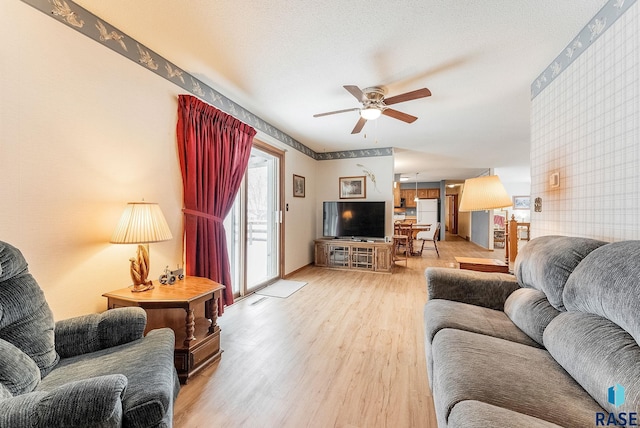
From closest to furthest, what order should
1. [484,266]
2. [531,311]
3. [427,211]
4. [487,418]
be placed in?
1. [487,418]
2. [531,311]
3. [484,266]
4. [427,211]

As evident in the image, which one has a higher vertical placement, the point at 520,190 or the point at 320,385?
the point at 520,190

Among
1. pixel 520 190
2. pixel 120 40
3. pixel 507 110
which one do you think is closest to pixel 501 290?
pixel 507 110

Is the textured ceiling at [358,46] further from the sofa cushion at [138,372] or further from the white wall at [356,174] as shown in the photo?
the sofa cushion at [138,372]

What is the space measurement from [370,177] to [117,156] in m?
4.15

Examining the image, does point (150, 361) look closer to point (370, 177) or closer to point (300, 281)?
point (300, 281)

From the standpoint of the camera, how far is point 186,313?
72.1 inches

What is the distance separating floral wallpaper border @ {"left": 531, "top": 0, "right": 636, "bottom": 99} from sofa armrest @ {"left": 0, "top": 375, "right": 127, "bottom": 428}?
2957 mm

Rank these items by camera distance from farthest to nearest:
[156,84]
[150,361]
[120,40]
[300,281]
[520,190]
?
[520,190], [300,281], [156,84], [120,40], [150,361]

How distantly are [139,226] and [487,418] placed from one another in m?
2.01

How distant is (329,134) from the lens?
4191mm

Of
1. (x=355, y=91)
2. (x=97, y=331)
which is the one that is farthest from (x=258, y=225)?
(x=97, y=331)

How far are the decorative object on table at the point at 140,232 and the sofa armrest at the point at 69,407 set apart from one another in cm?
100

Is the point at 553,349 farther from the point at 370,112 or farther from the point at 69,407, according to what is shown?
the point at 370,112

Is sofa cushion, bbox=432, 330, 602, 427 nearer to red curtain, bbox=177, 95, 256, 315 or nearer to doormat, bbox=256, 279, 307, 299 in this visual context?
red curtain, bbox=177, 95, 256, 315
